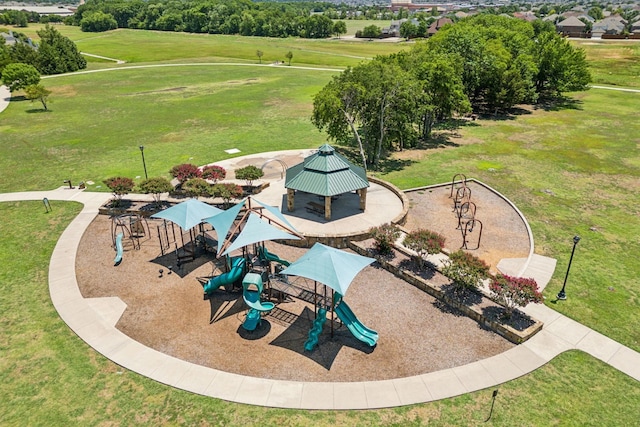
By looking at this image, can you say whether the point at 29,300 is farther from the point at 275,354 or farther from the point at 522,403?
the point at 522,403

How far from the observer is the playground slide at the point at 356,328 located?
18.0 metres

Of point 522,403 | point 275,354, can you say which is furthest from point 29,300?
point 522,403

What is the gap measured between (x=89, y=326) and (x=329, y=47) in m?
136

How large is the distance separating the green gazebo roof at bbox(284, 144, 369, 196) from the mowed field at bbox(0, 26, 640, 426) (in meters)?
9.25

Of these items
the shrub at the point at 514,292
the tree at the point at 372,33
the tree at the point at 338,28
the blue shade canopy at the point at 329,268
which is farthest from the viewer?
the tree at the point at 338,28

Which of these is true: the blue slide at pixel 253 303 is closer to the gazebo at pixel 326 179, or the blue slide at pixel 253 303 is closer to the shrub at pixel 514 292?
the gazebo at pixel 326 179

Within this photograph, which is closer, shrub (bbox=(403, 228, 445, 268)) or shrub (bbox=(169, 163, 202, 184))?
shrub (bbox=(403, 228, 445, 268))

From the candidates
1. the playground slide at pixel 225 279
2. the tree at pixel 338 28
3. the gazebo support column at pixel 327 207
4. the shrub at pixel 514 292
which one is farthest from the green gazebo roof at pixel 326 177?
the tree at pixel 338 28

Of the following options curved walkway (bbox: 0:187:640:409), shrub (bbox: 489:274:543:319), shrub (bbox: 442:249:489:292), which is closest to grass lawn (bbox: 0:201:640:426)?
curved walkway (bbox: 0:187:640:409)

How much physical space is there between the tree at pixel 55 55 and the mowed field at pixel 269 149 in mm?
7557

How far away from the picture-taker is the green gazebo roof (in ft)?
89.2

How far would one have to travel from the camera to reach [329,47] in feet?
455

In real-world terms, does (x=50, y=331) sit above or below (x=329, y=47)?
below

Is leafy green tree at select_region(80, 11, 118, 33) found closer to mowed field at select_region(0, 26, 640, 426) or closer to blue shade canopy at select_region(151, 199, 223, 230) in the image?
mowed field at select_region(0, 26, 640, 426)
